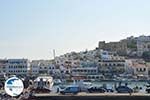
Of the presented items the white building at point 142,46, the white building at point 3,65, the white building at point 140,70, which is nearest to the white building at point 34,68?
the white building at point 3,65

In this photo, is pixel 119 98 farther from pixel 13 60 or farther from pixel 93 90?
pixel 13 60

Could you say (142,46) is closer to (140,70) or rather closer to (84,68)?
(140,70)

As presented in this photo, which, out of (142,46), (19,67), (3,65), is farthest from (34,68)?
(142,46)

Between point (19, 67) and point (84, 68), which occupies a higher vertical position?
point (19, 67)

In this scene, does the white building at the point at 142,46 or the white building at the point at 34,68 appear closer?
the white building at the point at 34,68

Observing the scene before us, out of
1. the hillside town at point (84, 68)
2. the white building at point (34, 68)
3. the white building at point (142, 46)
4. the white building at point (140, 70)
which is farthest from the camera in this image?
the white building at point (142, 46)

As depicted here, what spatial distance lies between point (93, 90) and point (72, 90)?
106 inches

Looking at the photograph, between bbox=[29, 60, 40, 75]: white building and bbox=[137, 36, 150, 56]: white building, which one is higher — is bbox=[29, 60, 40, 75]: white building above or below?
below

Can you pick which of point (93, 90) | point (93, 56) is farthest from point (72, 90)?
point (93, 56)

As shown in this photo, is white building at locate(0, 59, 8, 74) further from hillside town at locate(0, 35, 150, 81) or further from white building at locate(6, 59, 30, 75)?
white building at locate(6, 59, 30, 75)

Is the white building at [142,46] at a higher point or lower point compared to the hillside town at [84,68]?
higher

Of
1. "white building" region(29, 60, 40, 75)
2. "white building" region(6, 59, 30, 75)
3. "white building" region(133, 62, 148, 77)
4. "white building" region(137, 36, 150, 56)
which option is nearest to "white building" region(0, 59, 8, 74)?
"white building" region(6, 59, 30, 75)

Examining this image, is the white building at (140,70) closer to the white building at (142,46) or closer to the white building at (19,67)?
the white building at (19,67)

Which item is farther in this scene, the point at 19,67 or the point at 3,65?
the point at 3,65
